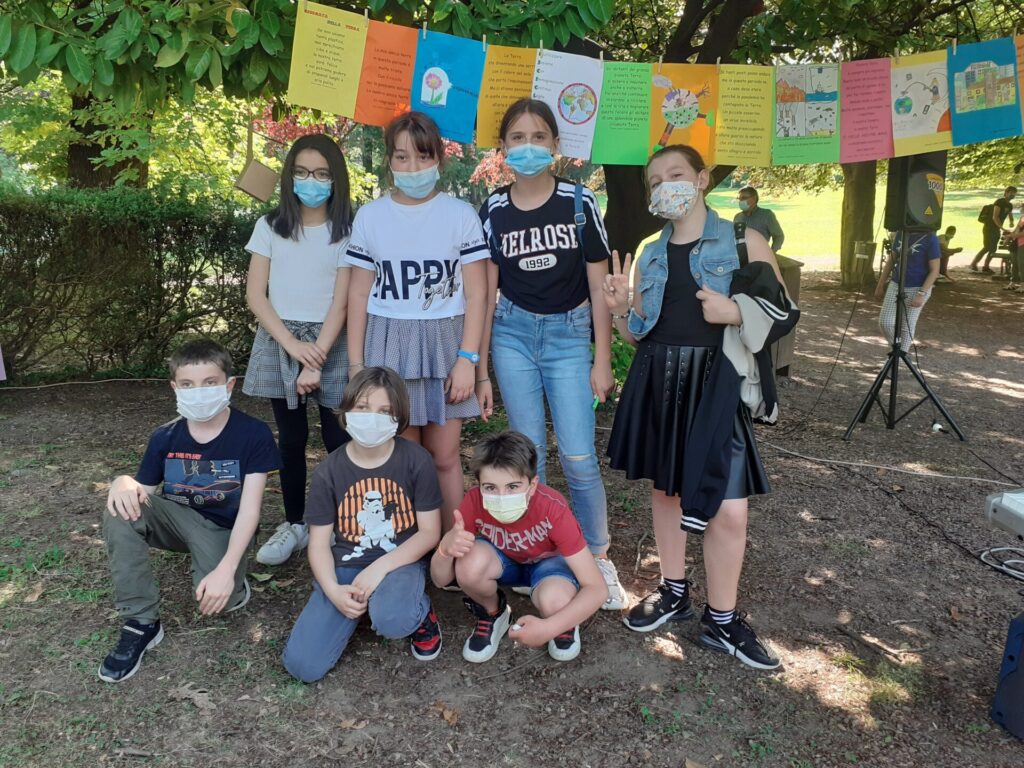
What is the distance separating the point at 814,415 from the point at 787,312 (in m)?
4.03

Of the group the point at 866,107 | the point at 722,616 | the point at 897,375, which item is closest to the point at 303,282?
the point at 722,616

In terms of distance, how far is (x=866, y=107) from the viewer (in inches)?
149

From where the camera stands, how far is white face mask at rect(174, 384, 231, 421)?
2.84 m

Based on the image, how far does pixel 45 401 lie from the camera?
5988 mm

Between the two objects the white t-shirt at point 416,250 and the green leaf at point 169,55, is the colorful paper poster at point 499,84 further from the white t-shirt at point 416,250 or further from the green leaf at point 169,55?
the green leaf at point 169,55

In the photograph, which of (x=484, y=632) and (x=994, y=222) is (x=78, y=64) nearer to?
(x=484, y=632)

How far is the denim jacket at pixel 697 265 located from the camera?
8.79 feet

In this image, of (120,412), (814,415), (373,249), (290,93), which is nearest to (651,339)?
(373,249)

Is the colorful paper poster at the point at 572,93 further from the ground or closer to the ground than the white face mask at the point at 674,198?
further from the ground

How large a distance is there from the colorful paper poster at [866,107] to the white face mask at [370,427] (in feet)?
8.55

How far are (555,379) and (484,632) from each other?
995 millimetres

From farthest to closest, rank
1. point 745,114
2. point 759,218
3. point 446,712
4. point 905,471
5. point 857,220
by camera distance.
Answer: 1. point 857,220
2. point 759,218
3. point 905,471
4. point 745,114
5. point 446,712

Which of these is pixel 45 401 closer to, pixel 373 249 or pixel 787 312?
pixel 373 249

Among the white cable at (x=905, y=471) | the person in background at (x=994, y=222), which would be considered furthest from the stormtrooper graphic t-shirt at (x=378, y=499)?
the person in background at (x=994, y=222)
